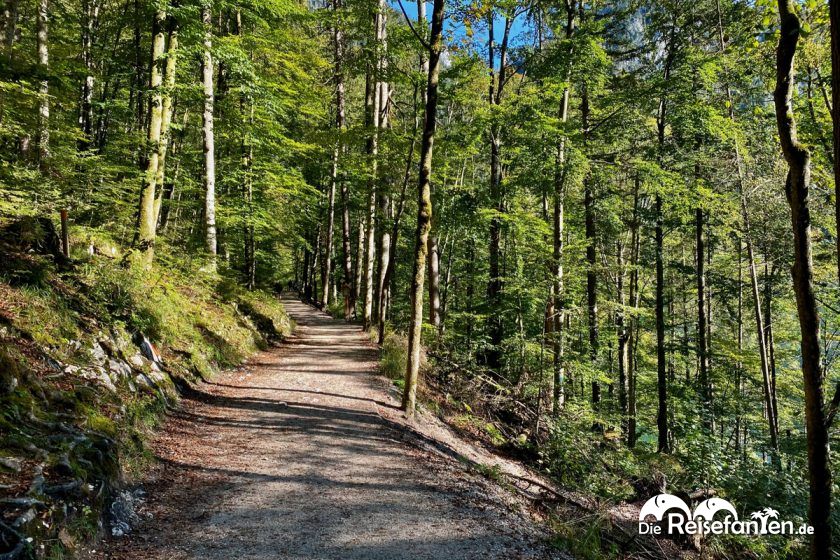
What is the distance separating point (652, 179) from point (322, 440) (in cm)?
1078

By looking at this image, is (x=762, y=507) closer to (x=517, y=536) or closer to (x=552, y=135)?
(x=517, y=536)

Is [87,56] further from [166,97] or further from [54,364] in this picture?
[54,364]

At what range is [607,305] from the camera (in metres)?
13.5

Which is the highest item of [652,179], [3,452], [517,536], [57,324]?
[652,179]

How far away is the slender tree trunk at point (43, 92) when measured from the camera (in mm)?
7074

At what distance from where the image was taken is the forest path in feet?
13.5

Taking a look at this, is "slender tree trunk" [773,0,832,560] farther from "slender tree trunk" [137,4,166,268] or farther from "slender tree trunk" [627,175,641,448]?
"slender tree trunk" [627,175,641,448]

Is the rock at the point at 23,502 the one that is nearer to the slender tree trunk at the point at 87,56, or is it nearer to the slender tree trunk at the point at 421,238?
the slender tree trunk at the point at 421,238

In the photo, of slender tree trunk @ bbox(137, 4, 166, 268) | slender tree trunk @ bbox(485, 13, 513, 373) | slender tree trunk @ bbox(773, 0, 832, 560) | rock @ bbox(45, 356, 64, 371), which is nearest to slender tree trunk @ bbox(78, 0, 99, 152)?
slender tree trunk @ bbox(137, 4, 166, 268)

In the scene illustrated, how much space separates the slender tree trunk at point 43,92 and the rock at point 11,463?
18.7 ft

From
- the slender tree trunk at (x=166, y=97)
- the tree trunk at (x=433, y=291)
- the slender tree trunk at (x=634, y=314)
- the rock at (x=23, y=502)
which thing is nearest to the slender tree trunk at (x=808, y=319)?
the rock at (x=23, y=502)

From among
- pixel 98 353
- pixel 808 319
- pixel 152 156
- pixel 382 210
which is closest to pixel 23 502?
pixel 98 353

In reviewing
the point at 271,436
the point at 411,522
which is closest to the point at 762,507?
the point at 411,522

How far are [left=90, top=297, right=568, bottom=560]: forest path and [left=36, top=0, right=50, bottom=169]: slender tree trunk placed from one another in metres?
5.51
